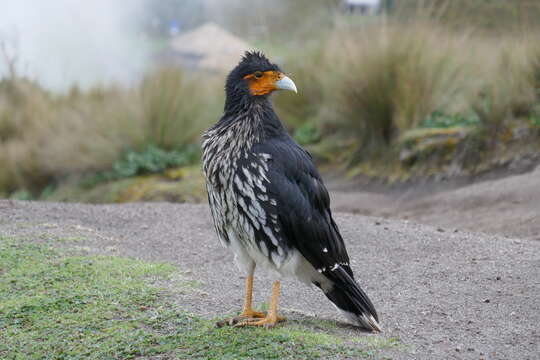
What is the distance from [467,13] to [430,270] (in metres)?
8.98

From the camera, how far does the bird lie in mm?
4273

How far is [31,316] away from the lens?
15.5ft

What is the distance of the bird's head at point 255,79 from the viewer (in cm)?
454

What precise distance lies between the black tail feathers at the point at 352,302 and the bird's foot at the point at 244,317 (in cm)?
46

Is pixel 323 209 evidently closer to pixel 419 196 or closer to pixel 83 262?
pixel 83 262

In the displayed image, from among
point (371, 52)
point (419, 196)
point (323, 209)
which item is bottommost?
point (419, 196)

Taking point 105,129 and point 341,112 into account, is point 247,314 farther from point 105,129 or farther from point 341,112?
point 105,129

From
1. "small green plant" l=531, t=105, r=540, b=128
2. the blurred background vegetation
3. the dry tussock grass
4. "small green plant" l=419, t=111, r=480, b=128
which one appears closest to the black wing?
the blurred background vegetation

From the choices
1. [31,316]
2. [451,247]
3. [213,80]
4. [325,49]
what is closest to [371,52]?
[325,49]

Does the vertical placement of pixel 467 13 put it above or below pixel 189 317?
above

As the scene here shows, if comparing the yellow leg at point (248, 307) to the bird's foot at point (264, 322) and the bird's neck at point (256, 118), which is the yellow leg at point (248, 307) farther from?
the bird's neck at point (256, 118)

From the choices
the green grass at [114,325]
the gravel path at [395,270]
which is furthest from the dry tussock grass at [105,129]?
the green grass at [114,325]

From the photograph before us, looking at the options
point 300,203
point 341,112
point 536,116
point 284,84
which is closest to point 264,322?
point 300,203

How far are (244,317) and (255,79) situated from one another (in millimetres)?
1401
